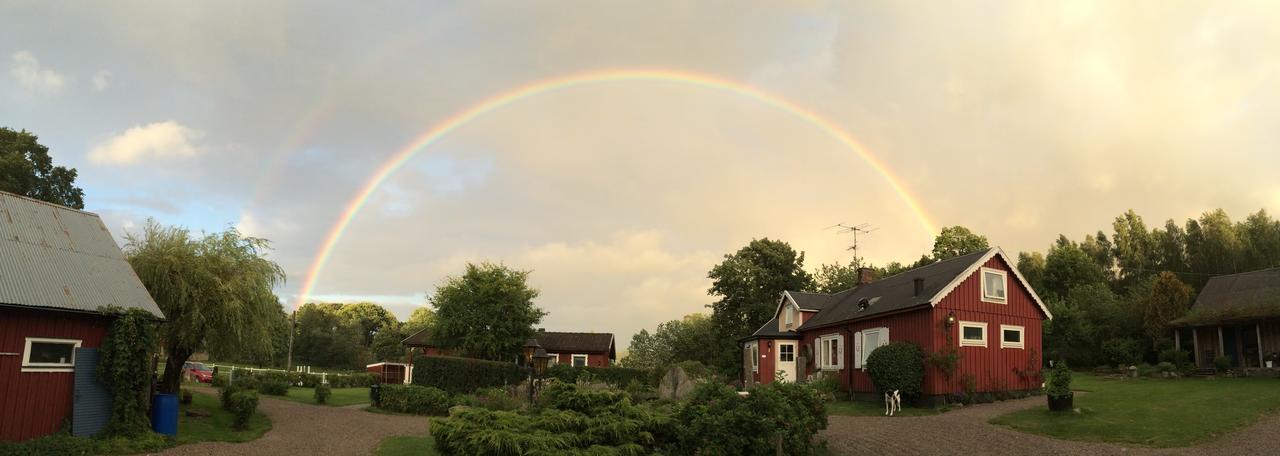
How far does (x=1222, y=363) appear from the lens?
1176 inches

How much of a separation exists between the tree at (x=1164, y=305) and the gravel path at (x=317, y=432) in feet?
115

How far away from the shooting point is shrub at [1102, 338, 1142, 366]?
36.1m

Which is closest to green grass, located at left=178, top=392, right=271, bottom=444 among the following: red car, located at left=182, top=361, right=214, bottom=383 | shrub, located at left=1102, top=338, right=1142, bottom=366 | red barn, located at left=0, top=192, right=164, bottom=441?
red barn, located at left=0, top=192, right=164, bottom=441

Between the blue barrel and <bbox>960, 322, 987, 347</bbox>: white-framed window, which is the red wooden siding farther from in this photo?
the blue barrel

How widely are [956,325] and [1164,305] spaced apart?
17651mm

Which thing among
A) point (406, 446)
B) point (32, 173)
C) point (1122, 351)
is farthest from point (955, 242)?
point (32, 173)

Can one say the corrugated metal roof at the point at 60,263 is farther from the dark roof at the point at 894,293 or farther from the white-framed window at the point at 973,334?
the white-framed window at the point at 973,334

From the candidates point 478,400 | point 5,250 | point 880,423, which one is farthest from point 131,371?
point 880,423

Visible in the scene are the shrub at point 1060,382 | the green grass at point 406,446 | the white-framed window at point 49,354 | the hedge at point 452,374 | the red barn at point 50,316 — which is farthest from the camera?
the hedge at point 452,374

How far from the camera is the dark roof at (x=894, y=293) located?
2703cm

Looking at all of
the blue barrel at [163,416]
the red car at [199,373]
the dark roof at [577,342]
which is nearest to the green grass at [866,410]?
the blue barrel at [163,416]

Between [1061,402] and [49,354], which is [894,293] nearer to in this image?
[1061,402]

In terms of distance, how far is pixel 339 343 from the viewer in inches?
3017

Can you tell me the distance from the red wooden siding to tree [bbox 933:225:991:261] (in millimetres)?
35085
